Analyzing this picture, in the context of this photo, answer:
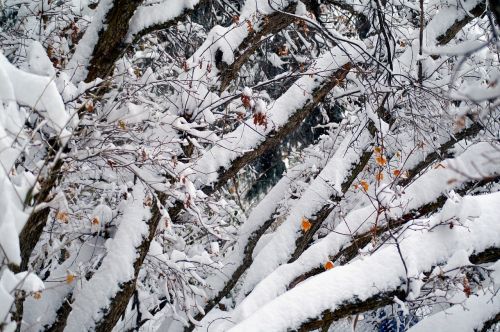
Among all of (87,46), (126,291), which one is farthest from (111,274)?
(87,46)

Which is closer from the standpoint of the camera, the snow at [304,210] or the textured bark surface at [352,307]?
the textured bark surface at [352,307]

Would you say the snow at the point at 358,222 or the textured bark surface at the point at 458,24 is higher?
the textured bark surface at the point at 458,24

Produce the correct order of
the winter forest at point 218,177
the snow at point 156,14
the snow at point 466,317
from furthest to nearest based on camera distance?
the snow at point 156,14
the snow at point 466,317
the winter forest at point 218,177

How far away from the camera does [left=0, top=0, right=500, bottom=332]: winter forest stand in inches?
102

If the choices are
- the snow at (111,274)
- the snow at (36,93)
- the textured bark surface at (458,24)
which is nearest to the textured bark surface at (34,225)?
the snow at (36,93)

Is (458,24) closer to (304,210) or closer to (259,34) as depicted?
(259,34)

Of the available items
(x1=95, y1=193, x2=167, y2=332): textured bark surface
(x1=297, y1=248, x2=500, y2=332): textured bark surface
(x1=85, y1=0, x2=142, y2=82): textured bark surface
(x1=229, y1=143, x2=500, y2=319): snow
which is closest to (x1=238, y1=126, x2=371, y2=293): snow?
(x1=229, y1=143, x2=500, y2=319): snow

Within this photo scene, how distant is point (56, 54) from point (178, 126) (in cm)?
136

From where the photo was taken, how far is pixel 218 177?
3973 mm

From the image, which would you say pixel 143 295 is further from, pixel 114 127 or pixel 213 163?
pixel 114 127

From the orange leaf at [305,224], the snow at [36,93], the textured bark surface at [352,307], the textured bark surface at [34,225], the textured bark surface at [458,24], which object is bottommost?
the textured bark surface at [352,307]

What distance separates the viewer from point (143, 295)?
452 cm

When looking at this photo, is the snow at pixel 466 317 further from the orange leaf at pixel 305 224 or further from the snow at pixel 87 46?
the snow at pixel 87 46

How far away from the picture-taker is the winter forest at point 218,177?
8.53 ft
